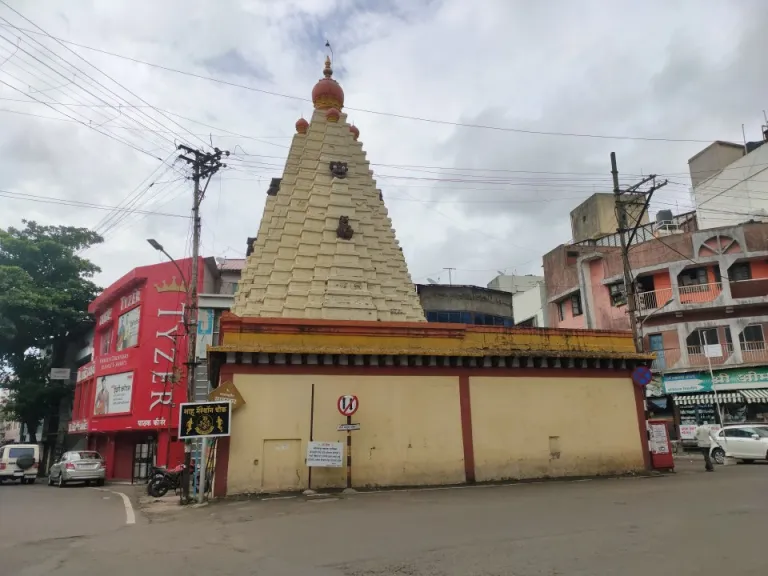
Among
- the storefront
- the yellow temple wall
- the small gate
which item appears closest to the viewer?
the yellow temple wall

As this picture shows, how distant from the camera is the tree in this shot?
33.7 metres

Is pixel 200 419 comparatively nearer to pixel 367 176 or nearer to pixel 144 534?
pixel 144 534

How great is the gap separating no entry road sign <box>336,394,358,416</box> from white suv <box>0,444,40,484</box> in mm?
21385

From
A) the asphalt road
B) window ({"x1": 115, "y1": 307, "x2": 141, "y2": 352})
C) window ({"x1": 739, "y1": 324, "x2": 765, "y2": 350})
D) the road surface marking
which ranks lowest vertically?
the road surface marking

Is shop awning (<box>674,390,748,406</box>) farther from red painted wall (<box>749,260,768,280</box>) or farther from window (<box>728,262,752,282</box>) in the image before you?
red painted wall (<box>749,260,768,280</box>)

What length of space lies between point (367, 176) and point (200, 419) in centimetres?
1090

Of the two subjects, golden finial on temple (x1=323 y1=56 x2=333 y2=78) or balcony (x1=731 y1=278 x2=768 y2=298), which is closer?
golden finial on temple (x1=323 y1=56 x2=333 y2=78)

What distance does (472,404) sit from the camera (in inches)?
662

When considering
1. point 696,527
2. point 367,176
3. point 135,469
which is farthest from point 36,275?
point 696,527

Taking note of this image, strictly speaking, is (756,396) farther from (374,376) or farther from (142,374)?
(142,374)

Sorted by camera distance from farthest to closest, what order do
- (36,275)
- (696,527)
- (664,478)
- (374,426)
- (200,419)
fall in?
(36,275) < (664,478) < (374,426) < (200,419) < (696,527)

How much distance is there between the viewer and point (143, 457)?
28938mm

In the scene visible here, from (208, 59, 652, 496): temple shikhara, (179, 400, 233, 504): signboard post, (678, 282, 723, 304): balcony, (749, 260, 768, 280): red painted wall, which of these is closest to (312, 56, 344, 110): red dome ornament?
(208, 59, 652, 496): temple shikhara

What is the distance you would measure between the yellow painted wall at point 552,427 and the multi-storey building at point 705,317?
544 inches
